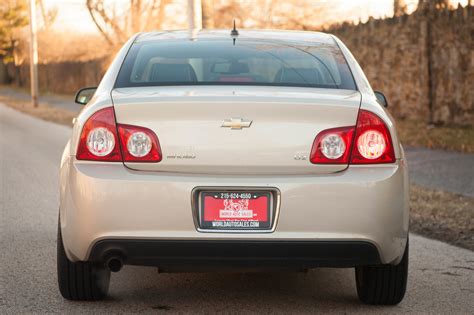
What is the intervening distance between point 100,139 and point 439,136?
11.0 metres

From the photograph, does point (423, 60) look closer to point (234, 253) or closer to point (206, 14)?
point (206, 14)

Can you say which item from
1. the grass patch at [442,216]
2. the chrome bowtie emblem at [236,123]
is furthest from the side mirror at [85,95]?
the grass patch at [442,216]

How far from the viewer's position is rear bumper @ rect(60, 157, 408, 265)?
4430 millimetres

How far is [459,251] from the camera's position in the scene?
681cm

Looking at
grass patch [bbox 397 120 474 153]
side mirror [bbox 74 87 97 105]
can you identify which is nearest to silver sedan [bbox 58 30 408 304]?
side mirror [bbox 74 87 97 105]

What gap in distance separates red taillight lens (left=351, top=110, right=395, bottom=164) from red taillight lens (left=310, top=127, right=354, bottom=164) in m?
0.04

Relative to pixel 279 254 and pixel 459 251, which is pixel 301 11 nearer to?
pixel 459 251

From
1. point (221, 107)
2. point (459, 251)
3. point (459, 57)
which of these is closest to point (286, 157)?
point (221, 107)

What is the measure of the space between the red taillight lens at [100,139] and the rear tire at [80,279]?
59cm

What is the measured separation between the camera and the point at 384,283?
5055mm

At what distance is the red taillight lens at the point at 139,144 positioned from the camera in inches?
177

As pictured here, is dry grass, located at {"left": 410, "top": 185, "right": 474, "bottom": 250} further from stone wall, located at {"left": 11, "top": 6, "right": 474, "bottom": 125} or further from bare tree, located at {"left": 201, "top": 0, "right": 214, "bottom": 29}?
Answer: bare tree, located at {"left": 201, "top": 0, "right": 214, "bottom": 29}

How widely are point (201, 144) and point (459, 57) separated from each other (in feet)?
38.3

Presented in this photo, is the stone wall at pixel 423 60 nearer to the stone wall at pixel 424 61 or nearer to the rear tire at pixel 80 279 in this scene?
the stone wall at pixel 424 61
